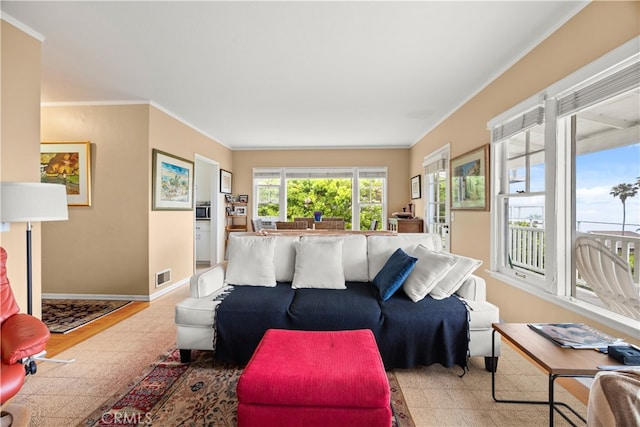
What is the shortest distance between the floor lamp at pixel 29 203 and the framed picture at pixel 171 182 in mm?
1793

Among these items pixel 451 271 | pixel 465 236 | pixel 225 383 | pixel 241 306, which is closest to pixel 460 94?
pixel 465 236

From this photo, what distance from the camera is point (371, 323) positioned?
2.12 metres

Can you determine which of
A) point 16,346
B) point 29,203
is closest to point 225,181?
point 29,203

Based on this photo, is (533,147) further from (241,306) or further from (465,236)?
(241,306)

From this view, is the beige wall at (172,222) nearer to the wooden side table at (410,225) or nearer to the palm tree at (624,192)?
the wooden side table at (410,225)

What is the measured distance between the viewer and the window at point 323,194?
691 cm

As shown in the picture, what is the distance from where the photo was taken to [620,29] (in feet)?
5.93

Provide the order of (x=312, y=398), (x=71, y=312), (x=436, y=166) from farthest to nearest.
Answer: (x=436, y=166)
(x=71, y=312)
(x=312, y=398)

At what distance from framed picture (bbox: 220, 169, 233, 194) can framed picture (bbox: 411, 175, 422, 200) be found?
4.00 metres

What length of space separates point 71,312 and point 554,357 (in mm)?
4426

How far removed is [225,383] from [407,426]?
117 cm

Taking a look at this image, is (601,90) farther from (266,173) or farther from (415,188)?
(266,173)

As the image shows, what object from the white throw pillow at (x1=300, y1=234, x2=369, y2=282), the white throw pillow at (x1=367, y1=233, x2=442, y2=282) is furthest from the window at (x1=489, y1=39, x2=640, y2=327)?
the white throw pillow at (x1=300, y1=234, x2=369, y2=282)

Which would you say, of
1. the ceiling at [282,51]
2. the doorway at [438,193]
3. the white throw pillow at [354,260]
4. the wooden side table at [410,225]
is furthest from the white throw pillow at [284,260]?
the wooden side table at [410,225]
